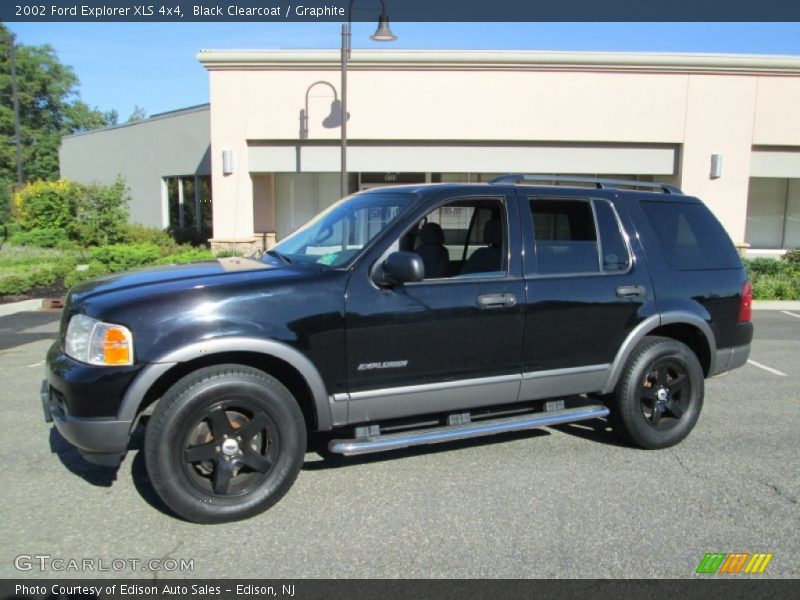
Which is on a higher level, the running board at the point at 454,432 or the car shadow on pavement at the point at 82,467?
the running board at the point at 454,432

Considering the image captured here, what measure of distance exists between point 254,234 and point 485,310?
14868 millimetres

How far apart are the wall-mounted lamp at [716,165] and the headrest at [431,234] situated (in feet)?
47.7

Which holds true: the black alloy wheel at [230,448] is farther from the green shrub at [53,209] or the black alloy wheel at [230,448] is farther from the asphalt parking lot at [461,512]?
the green shrub at [53,209]

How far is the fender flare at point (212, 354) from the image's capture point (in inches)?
139

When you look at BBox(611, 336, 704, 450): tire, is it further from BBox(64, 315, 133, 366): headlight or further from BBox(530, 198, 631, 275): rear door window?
BBox(64, 315, 133, 366): headlight

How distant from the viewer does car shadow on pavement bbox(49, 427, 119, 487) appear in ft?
14.2

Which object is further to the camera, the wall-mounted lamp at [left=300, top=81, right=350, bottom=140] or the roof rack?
the wall-mounted lamp at [left=300, top=81, right=350, bottom=140]

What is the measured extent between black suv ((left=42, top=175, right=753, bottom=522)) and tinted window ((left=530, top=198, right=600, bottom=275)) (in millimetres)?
15

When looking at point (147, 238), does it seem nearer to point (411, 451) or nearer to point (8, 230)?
point (8, 230)

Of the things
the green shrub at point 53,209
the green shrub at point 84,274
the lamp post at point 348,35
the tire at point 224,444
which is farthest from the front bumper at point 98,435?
the green shrub at point 53,209

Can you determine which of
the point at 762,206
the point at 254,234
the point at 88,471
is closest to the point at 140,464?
the point at 88,471

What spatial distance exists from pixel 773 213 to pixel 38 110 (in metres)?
57.8

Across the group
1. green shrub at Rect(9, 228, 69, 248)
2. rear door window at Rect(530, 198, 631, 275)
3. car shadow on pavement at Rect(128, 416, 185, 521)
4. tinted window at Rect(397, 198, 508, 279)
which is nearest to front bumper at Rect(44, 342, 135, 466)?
car shadow on pavement at Rect(128, 416, 185, 521)
